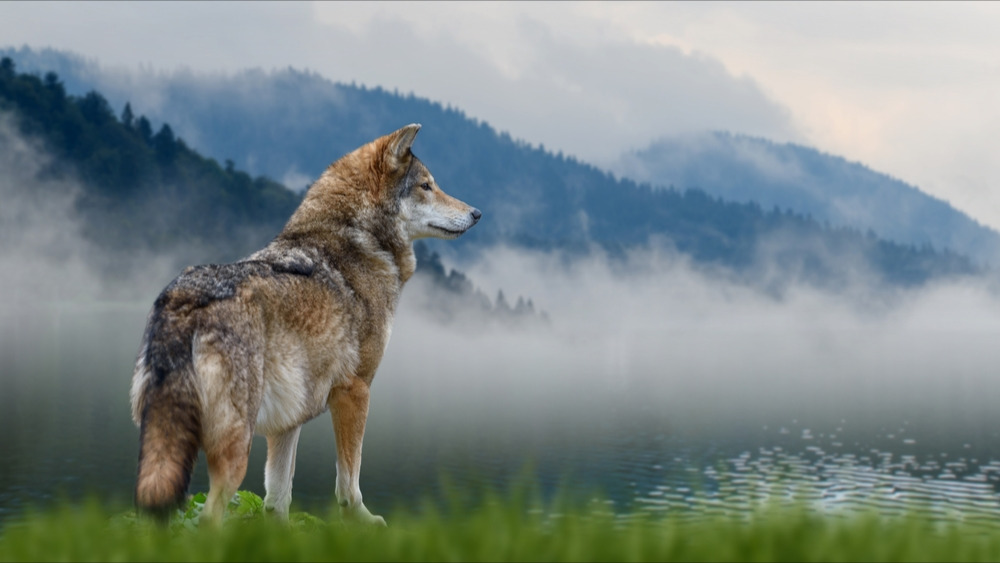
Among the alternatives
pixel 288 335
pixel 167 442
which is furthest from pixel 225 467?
pixel 288 335

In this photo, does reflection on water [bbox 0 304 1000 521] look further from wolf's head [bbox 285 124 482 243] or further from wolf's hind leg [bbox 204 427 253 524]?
wolf's hind leg [bbox 204 427 253 524]

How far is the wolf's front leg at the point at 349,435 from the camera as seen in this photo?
9.16m

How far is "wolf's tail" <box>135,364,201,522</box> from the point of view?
700 centimetres

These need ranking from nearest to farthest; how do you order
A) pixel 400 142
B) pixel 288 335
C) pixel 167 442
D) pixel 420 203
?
pixel 167 442 → pixel 288 335 → pixel 400 142 → pixel 420 203

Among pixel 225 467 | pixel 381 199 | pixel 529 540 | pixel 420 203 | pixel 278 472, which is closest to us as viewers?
pixel 529 540

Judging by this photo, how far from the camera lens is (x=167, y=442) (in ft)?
23.9

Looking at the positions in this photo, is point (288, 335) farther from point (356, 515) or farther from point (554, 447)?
point (554, 447)

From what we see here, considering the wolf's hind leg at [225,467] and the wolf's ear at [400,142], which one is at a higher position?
the wolf's ear at [400,142]

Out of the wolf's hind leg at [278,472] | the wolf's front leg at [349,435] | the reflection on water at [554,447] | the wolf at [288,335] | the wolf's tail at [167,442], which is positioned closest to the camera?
the wolf's tail at [167,442]

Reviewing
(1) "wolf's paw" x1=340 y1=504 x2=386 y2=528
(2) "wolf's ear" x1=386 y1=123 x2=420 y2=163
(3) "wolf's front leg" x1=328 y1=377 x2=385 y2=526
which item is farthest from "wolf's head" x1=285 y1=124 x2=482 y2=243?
(1) "wolf's paw" x1=340 y1=504 x2=386 y2=528

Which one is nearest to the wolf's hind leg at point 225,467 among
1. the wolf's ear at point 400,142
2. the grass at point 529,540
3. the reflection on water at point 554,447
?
the grass at point 529,540

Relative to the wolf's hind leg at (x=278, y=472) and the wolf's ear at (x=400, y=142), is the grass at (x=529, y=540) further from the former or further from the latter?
the wolf's ear at (x=400, y=142)

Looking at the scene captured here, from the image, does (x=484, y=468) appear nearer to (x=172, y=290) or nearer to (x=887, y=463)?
(x=887, y=463)

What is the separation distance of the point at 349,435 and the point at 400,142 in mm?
3044
